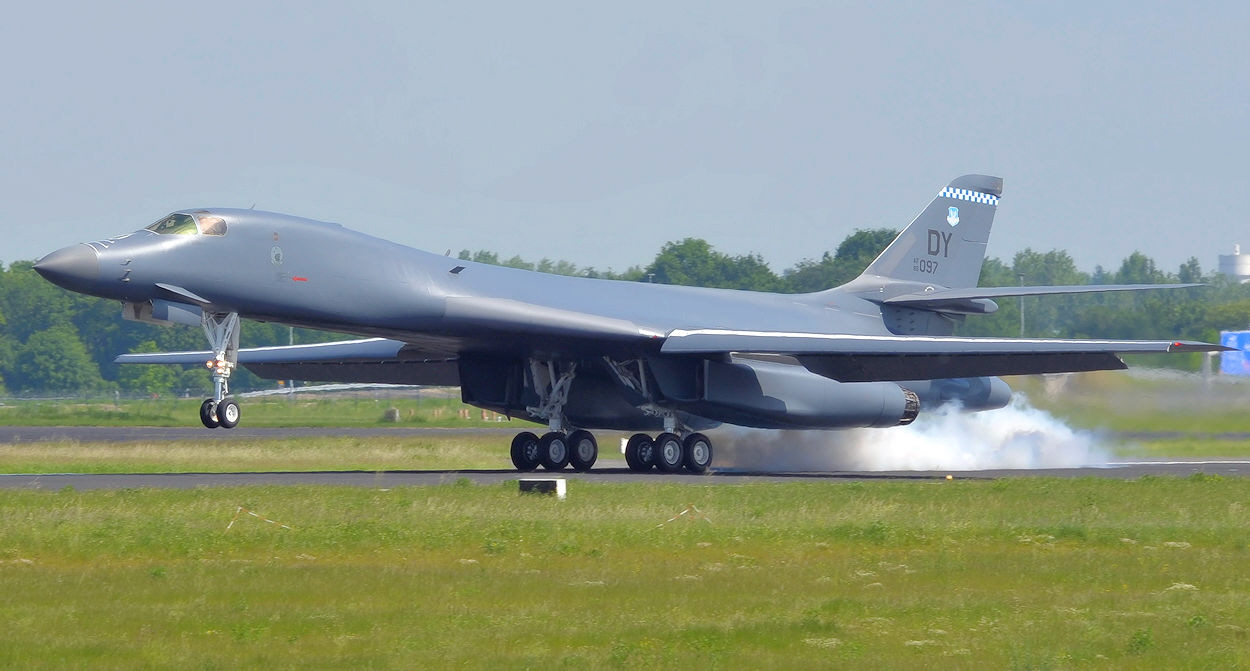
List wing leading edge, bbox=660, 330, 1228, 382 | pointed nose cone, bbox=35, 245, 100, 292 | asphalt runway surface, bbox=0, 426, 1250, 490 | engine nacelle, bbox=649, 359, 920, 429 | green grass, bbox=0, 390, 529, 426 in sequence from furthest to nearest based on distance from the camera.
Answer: green grass, bbox=0, 390, 529, 426
engine nacelle, bbox=649, 359, 920, 429
wing leading edge, bbox=660, 330, 1228, 382
asphalt runway surface, bbox=0, 426, 1250, 490
pointed nose cone, bbox=35, 245, 100, 292

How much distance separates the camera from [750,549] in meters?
13.8

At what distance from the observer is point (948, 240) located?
31.5m

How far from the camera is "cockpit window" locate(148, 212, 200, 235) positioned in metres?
21.1

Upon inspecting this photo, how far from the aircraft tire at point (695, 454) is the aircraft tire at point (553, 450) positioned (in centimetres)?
203

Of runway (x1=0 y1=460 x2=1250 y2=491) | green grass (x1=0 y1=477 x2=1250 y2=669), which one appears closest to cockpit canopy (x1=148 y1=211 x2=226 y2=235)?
runway (x1=0 y1=460 x2=1250 y2=491)

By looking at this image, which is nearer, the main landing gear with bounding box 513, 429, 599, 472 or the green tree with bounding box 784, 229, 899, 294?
the main landing gear with bounding box 513, 429, 599, 472

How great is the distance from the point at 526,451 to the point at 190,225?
24.1 ft

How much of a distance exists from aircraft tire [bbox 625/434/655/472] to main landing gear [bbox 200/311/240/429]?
7.20m

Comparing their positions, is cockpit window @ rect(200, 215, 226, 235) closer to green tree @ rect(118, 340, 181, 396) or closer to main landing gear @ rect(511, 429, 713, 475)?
main landing gear @ rect(511, 429, 713, 475)

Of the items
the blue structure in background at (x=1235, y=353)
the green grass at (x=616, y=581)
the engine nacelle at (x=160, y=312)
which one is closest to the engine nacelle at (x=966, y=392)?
the blue structure in background at (x=1235, y=353)

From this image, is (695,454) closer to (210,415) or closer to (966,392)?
(966,392)

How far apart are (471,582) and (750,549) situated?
10.4 ft

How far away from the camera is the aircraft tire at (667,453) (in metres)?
25.3

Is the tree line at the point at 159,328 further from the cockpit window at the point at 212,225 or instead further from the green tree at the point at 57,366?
the cockpit window at the point at 212,225
